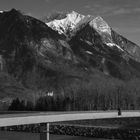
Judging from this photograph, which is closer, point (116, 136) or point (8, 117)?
point (8, 117)

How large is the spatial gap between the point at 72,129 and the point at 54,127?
272 inches

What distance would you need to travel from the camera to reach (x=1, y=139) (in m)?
112

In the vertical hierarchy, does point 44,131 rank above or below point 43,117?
below

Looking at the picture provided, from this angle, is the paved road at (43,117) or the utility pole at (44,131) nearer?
the paved road at (43,117)

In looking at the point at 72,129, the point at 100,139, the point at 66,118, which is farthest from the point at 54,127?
the point at 66,118

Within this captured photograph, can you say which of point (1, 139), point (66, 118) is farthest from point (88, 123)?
point (66, 118)

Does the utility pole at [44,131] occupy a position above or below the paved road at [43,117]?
below

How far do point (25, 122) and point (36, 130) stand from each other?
75.6 m

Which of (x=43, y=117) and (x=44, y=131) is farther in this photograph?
(x=44, y=131)

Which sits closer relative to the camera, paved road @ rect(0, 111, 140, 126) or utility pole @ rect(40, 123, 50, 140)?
paved road @ rect(0, 111, 140, 126)

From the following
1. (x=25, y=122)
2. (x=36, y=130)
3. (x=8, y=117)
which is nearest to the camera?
(x=8, y=117)

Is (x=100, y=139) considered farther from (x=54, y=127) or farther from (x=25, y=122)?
(x=25, y=122)

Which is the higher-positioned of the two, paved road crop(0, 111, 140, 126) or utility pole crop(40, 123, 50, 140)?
paved road crop(0, 111, 140, 126)

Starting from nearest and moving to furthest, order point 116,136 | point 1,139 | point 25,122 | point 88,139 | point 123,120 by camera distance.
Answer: point 25,122 → point 1,139 → point 88,139 → point 116,136 → point 123,120
